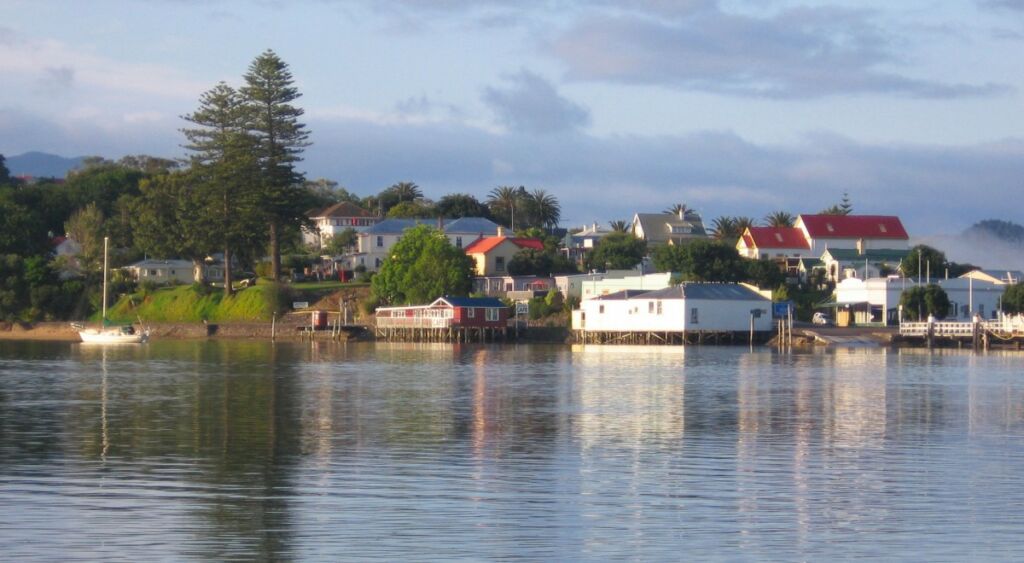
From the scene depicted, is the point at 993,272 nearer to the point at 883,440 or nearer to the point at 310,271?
the point at 310,271

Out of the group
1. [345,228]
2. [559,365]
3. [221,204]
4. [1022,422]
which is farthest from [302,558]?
[345,228]

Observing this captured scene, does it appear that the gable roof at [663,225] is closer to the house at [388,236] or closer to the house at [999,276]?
the house at [388,236]

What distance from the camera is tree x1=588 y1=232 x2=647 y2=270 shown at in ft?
390

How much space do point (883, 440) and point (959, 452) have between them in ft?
8.14

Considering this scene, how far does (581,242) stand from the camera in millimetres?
141125

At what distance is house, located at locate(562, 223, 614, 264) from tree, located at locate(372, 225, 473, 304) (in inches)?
754

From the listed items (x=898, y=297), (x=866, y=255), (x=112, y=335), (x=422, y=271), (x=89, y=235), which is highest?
(x=89, y=235)

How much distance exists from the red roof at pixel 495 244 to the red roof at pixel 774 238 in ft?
62.3

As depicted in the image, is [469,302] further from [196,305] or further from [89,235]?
[89,235]

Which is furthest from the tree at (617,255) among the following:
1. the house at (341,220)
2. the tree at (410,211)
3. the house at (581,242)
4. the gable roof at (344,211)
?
the gable roof at (344,211)

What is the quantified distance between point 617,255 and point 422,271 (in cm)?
2250

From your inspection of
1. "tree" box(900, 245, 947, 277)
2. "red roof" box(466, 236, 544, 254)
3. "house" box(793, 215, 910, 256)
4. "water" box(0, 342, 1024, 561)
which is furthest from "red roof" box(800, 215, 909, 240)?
"water" box(0, 342, 1024, 561)

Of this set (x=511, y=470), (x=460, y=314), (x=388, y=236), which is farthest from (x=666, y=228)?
(x=511, y=470)

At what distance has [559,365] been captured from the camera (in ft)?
205
